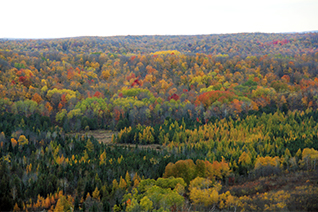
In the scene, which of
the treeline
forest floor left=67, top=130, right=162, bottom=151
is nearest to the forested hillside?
the treeline

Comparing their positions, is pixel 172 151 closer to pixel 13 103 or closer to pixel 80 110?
pixel 80 110

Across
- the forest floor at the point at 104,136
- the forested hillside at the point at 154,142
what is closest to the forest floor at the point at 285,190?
the forested hillside at the point at 154,142

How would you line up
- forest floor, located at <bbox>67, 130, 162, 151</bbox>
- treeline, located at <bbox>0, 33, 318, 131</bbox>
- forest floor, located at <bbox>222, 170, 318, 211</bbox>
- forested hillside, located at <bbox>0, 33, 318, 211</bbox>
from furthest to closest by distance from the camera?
treeline, located at <bbox>0, 33, 318, 131</bbox>
forest floor, located at <bbox>67, 130, 162, 151</bbox>
forested hillside, located at <bbox>0, 33, 318, 211</bbox>
forest floor, located at <bbox>222, 170, 318, 211</bbox>

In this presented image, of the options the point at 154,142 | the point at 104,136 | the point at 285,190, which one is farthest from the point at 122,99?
the point at 285,190

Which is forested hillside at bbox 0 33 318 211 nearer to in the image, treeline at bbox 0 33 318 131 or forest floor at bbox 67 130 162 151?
treeline at bbox 0 33 318 131

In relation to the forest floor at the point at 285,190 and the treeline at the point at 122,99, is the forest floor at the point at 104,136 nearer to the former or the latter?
the treeline at the point at 122,99

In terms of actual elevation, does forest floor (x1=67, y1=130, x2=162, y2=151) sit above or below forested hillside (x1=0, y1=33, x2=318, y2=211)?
below

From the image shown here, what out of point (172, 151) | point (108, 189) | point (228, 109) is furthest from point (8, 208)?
point (228, 109)

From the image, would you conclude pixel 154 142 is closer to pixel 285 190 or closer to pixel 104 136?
pixel 104 136
